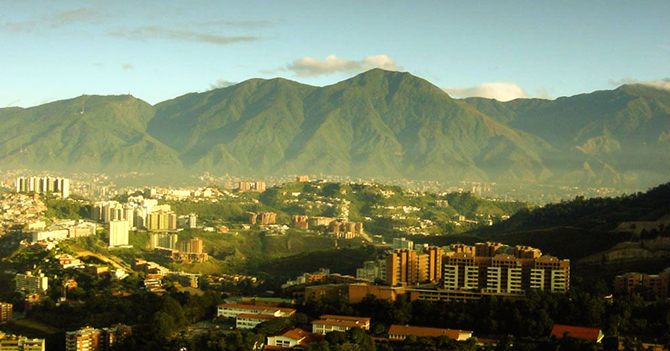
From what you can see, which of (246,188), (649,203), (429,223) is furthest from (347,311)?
(246,188)

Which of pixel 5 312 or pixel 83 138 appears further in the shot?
pixel 83 138

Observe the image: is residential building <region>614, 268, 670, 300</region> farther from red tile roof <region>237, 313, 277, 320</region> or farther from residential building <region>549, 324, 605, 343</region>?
red tile roof <region>237, 313, 277, 320</region>

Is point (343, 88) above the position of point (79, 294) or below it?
above

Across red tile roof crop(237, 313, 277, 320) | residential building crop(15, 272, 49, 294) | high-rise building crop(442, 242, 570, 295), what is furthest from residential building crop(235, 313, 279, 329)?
residential building crop(15, 272, 49, 294)

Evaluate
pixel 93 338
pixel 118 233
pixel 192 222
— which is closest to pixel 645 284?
pixel 93 338

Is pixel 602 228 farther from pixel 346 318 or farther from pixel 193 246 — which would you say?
pixel 193 246

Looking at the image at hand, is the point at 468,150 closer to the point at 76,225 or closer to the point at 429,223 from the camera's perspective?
the point at 429,223
